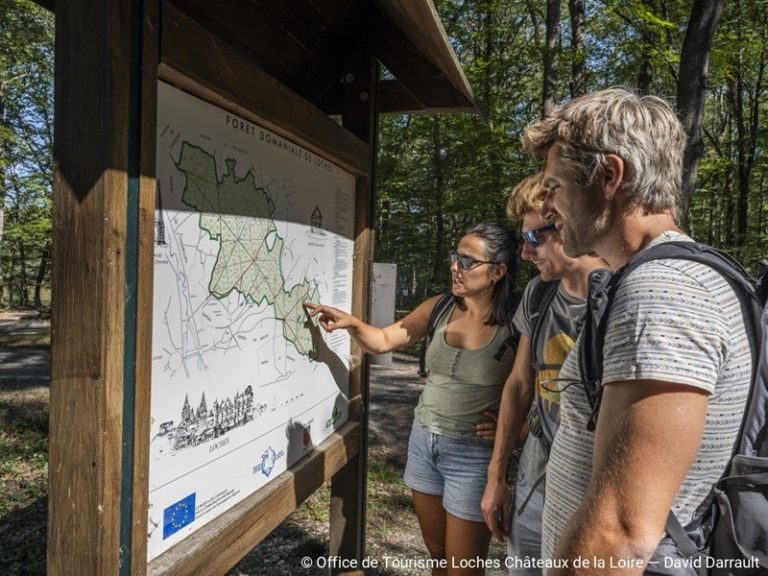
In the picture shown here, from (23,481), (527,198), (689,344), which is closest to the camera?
(689,344)

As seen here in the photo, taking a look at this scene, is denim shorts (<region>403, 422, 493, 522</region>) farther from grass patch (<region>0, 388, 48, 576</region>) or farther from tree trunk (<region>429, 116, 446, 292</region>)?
tree trunk (<region>429, 116, 446, 292</region>)

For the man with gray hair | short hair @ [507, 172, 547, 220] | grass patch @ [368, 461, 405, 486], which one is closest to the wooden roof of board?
short hair @ [507, 172, 547, 220]

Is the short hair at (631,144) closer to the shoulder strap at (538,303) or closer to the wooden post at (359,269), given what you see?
the shoulder strap at (538,303)

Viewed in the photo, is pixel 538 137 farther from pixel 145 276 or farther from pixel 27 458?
pixel 27 458

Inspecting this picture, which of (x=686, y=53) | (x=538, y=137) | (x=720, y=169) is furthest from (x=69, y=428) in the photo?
(x=720, y=169)

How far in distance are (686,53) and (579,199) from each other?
517 cm

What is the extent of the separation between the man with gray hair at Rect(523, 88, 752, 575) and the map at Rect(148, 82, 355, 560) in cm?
93

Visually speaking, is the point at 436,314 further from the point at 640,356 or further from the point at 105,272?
the point at 105,272

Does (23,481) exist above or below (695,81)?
below

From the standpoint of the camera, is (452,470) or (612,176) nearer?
(612,176)

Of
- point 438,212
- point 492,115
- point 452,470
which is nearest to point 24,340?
point 438,212

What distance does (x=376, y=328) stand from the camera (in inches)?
102

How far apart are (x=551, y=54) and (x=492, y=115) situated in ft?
9.41

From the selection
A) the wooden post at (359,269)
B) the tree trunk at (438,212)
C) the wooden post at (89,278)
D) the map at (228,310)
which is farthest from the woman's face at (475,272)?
the tree trunk at (438,212)
